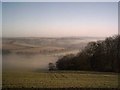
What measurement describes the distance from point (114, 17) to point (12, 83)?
92.6 inches

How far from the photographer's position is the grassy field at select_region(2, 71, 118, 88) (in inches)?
237

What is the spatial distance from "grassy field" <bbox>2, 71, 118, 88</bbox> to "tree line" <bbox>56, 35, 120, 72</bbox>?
0.41ft

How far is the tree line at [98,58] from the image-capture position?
605 cm

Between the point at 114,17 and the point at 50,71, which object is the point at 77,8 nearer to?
the point at 114,17

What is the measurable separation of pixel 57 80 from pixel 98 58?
909mm

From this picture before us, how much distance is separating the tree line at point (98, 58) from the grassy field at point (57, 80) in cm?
13

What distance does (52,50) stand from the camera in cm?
602

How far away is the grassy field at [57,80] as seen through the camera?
6.03 m

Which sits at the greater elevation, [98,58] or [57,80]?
[98,58]

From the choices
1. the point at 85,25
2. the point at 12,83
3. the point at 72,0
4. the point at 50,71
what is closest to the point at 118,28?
the point at 85,25

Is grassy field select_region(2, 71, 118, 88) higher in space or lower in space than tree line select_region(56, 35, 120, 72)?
lower

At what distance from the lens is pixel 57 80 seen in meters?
6.03

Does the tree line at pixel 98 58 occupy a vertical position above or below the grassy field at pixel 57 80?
above

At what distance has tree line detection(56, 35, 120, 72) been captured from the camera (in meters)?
6.05
